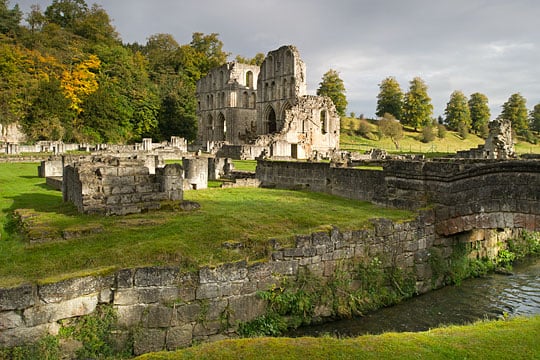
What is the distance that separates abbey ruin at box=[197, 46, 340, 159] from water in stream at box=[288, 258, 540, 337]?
100 feet

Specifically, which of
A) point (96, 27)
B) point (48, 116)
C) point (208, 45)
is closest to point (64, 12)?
point (96, 27)

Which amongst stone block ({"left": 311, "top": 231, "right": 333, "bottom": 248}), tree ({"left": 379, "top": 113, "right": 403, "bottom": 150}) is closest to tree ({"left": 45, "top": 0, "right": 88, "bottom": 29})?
tree ({"left": 379, "top": 113, "right": 403, "bottom": 150})

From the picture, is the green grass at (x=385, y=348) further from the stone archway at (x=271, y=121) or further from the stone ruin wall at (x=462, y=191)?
the stone archway at (x=271, y=121)

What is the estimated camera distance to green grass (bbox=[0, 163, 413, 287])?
7.68 metres

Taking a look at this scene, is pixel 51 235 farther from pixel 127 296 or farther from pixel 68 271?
pixel 127 296

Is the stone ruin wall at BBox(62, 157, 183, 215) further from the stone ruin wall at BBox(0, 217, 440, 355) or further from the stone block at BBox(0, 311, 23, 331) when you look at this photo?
the stone block at BBox(0, 311, 23, 331)

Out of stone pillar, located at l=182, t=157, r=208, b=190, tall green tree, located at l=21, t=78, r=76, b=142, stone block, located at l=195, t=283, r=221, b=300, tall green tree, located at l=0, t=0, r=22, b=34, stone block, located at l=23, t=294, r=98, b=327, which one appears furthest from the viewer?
Answer: tall green tree, located at l=0, t=0, r=22, b=34

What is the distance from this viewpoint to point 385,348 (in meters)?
5.12

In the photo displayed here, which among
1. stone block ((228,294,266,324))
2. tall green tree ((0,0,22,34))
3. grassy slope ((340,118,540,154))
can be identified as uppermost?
tall green tree ((0,0,22,34))

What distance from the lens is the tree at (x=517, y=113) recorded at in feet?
242

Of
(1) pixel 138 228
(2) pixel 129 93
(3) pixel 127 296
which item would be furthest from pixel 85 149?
(3) pixel 127 296

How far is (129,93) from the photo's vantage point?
6303 centimetres

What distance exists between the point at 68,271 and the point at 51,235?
219 centimetres

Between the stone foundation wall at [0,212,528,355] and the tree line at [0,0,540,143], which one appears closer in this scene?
the stone foundation wall at [0,212,528,355]
